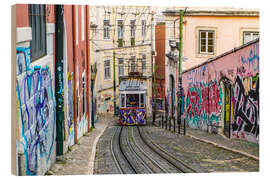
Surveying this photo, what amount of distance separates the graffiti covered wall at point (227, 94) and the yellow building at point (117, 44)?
1.17 meters

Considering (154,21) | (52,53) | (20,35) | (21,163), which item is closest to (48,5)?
(52,53)

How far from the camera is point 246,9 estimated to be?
7547mm

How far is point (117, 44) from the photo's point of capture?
7.75 m

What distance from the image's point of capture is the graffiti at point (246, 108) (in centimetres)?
768

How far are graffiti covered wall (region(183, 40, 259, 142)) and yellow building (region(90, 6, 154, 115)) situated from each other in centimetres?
117

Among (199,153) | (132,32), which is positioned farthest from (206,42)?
(199,153)

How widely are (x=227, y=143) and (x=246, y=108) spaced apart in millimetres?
801

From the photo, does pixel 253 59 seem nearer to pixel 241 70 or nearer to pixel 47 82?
pixel 241 70

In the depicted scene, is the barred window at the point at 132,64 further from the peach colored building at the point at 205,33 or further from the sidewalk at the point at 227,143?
the sidewalk at the point at 227,143

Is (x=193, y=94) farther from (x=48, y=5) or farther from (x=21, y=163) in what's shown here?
(x=21, y=163)

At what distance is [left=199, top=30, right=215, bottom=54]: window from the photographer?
833 cm

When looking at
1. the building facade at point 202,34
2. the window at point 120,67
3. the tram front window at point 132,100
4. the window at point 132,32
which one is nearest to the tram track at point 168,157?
the window at point 120,67

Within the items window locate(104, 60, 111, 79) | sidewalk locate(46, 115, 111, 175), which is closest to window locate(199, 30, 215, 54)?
window locate(104, 60, 111, 79)

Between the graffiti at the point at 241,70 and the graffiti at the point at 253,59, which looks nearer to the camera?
the graffiti at the point at 253,59
